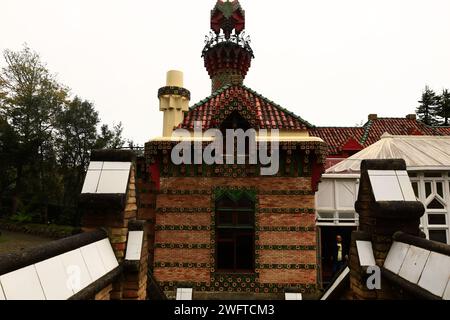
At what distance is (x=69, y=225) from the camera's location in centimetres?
2347

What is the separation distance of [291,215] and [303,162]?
1.66m

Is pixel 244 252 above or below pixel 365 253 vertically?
below

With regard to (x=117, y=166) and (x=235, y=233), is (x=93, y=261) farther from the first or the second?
(x=235, y=233)

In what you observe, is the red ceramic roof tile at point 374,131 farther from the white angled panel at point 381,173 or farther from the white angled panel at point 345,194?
the white angled panel at point 381,173

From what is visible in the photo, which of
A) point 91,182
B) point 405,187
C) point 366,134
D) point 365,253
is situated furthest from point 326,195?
point 366,134

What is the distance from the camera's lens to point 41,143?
78.3 ft

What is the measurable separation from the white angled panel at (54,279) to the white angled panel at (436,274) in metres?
3.17

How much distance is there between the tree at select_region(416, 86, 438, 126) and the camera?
4334cm

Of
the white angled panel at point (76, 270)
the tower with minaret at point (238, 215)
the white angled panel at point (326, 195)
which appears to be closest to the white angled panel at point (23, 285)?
the white angled panel at point (76, 270)

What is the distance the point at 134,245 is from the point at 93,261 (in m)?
0.95

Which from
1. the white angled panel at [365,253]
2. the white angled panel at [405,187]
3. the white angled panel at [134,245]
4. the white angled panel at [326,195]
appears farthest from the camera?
the white angled panel at [326,195]

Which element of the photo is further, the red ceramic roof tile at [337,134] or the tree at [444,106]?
the tree at [444,106]

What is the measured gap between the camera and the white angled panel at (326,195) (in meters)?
10.2
